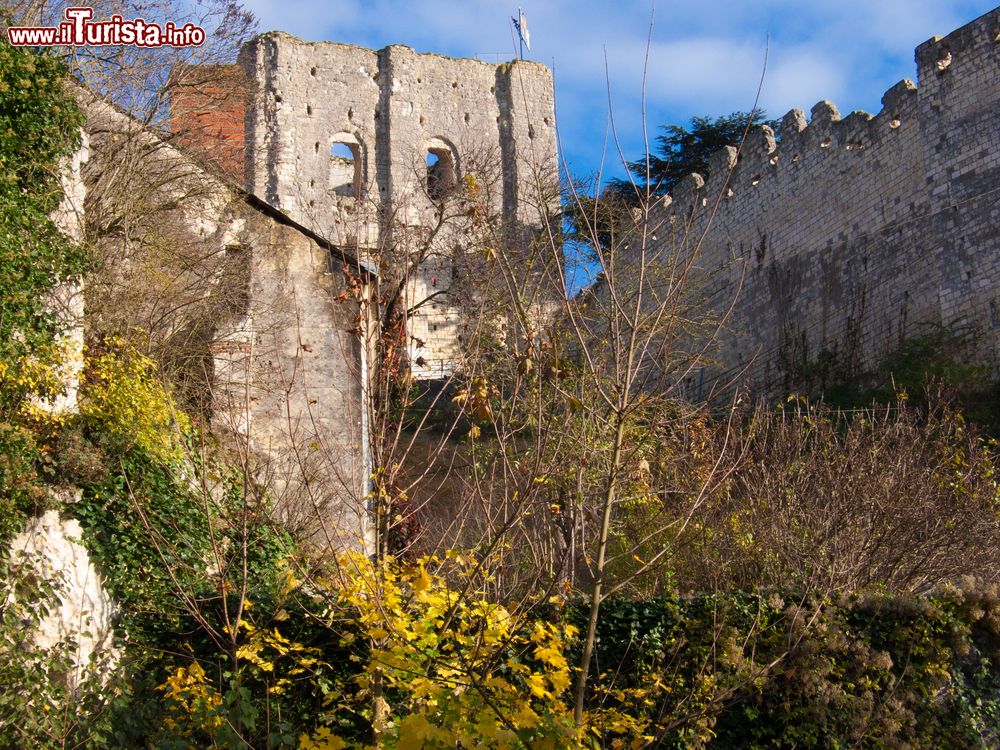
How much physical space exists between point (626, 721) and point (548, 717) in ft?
6.26

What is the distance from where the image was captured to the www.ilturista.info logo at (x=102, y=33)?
34.8 feet

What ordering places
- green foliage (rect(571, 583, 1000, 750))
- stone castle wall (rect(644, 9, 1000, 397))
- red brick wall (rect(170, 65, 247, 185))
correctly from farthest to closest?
stone castle wall (rect(644, 9, 1000, 397)) < red brick wall (rect(170, 65, 247, 185)) < green foliage (rect(571, 583, 1000, 750))

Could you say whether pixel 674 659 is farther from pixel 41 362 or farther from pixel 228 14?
pixel 228 14

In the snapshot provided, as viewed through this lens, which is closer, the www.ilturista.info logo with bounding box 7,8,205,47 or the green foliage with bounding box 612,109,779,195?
the www.ilturista.info logo with bounding box 7,8,205,47

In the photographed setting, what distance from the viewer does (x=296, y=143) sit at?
3055cm

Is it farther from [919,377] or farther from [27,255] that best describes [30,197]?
[919,377]

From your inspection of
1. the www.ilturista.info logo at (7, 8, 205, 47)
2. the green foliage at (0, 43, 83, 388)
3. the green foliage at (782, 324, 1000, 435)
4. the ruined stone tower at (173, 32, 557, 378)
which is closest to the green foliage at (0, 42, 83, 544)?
the green foliage at (0, 43, 83, 388)

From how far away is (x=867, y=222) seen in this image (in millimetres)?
19000

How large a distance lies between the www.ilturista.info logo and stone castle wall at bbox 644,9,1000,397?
639 centimetres

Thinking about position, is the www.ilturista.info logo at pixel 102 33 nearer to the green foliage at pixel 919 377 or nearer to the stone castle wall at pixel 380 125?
the green foliage at pixel 919 377

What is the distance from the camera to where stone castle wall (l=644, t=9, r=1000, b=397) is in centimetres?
1680

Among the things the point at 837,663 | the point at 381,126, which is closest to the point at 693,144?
the point at 381,126

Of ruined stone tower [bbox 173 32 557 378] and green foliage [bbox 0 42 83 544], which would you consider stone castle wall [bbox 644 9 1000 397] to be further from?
ruined stone tower [bbox 173 32 557 378]

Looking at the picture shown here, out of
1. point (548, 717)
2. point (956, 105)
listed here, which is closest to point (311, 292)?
point (548, 717)
